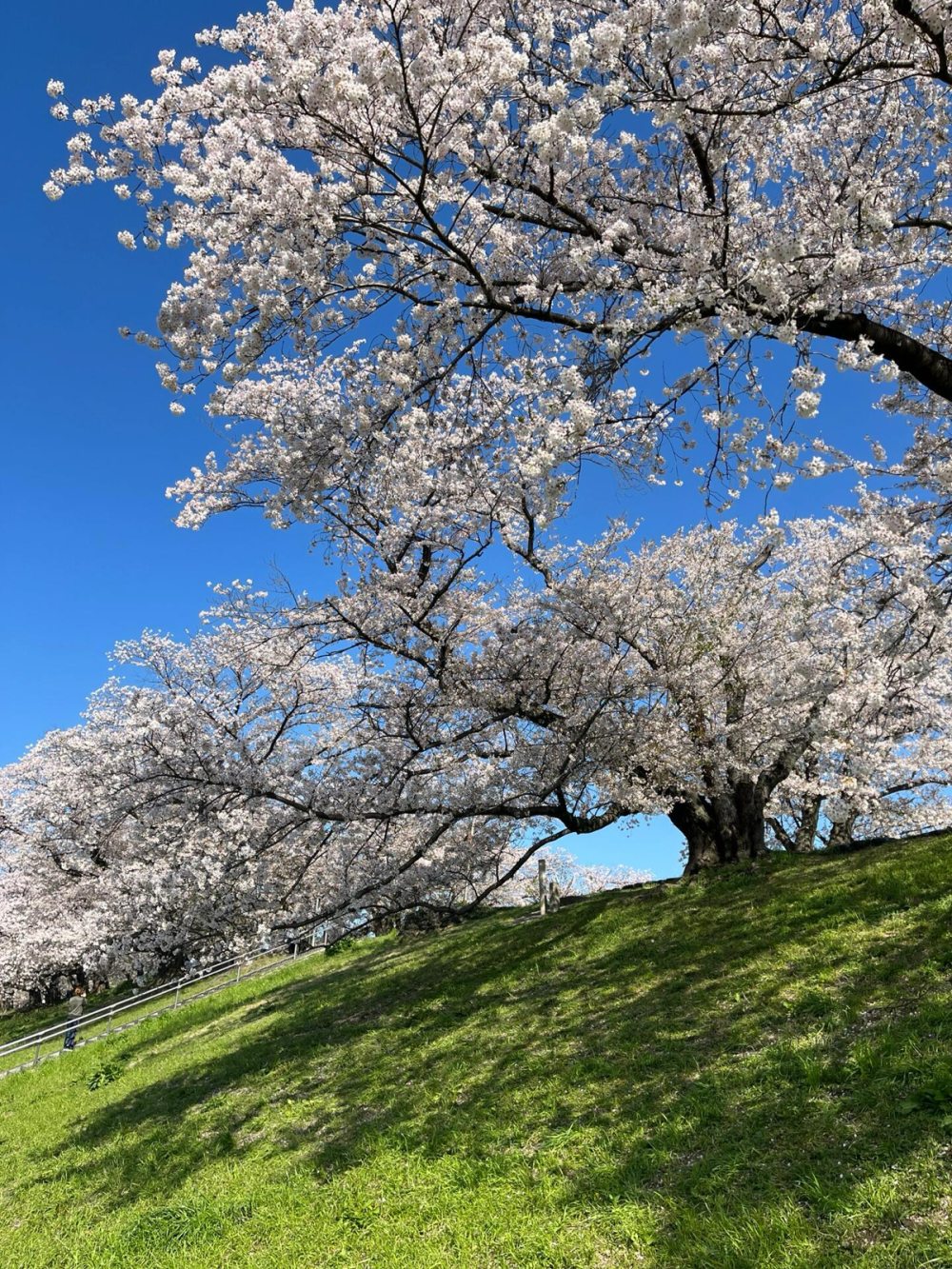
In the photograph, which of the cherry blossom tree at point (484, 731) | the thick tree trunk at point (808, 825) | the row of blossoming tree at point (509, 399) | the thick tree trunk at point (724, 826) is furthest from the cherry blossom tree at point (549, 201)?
the thick tree trunk at point (808, 825)

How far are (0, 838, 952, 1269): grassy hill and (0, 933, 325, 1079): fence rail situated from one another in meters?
5.30

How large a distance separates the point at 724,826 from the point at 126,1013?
63.5 ft

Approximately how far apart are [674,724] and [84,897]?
22479 millimetres

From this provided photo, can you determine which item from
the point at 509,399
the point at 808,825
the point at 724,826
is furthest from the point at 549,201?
the point at 808,825

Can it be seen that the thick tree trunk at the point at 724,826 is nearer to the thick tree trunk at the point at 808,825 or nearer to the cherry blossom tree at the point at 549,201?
the thick tree trunk at the point at 808,825

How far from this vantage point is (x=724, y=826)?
12.8 meters

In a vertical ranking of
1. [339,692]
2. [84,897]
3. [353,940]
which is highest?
[339,692]

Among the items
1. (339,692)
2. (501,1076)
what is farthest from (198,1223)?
(339,692)

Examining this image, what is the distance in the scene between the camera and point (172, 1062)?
1216 centimetres

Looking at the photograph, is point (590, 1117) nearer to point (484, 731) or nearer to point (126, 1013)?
point (484, 731)

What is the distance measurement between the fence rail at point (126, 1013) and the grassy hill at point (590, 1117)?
17.4 feet

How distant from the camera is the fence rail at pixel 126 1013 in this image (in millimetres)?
16938

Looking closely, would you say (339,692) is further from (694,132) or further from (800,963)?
(694,132)

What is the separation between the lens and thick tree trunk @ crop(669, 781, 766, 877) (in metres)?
12.7
